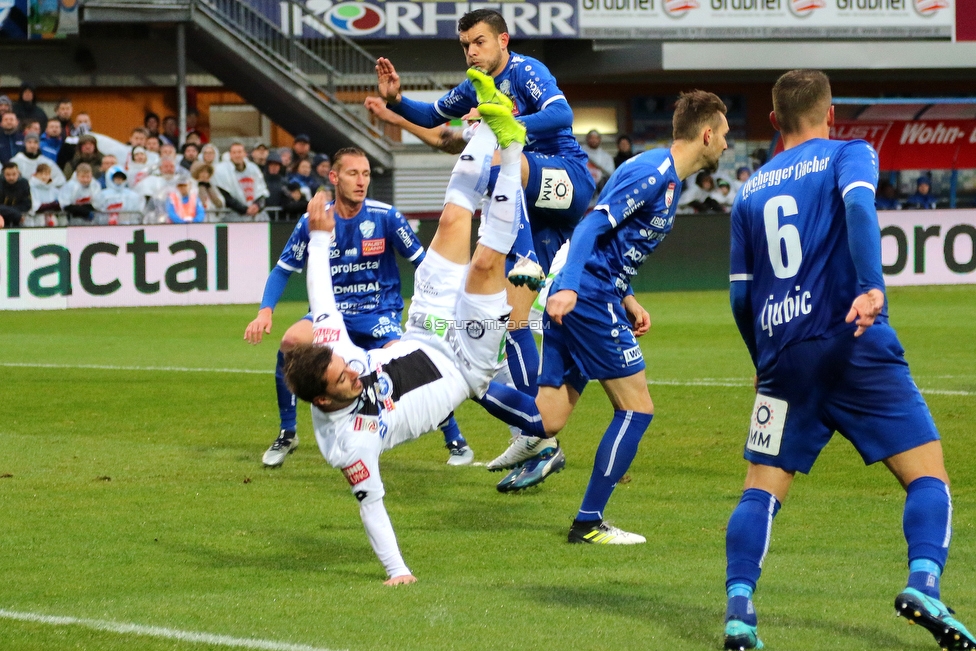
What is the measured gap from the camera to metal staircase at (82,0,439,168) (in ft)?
94.9

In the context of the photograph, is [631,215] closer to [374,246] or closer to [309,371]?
[309,371]

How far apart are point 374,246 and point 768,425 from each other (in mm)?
4717

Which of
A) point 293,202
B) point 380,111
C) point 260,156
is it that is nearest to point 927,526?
point 380,111

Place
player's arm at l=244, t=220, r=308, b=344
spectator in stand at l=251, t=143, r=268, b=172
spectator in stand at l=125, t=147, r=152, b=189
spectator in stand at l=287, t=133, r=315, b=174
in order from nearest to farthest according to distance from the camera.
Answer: player's arm at l=244, t=220, r=308, b=344 < spectator in stand at l=125, t=147, r=152, b=189 < spectator in stand at l=251, t=143, r=268, b=172 < spectator in stand at l=287, t=133, r=315, b=174

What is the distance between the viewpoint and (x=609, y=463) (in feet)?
22.7

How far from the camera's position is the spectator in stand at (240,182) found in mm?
23469

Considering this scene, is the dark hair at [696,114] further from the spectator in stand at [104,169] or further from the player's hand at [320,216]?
the spectator in stand at [104,169]

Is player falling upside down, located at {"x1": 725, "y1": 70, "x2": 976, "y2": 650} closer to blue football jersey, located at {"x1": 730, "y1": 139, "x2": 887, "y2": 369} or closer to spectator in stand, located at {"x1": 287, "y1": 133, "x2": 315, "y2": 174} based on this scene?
blue football jersey, located at {"x1": 730, "y1": 139, "x2": 887, "y2": 369}

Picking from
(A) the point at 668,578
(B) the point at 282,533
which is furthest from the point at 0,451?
(A) the point at 668,578

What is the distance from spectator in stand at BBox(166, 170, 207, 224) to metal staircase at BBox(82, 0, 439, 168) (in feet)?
24.5

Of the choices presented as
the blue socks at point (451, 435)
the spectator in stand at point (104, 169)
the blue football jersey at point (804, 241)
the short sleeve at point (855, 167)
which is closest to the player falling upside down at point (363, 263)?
the blue socks at point (451, 435)

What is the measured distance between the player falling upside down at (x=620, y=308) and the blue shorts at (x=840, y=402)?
1676 mm

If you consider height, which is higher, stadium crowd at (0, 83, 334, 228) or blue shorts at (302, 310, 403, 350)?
stadium crowd at (0, 83, 334, 228)

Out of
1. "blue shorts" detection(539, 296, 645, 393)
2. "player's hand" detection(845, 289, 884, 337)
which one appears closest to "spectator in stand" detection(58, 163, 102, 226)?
"blue shorts" detection(539, 296, 645, 393)
